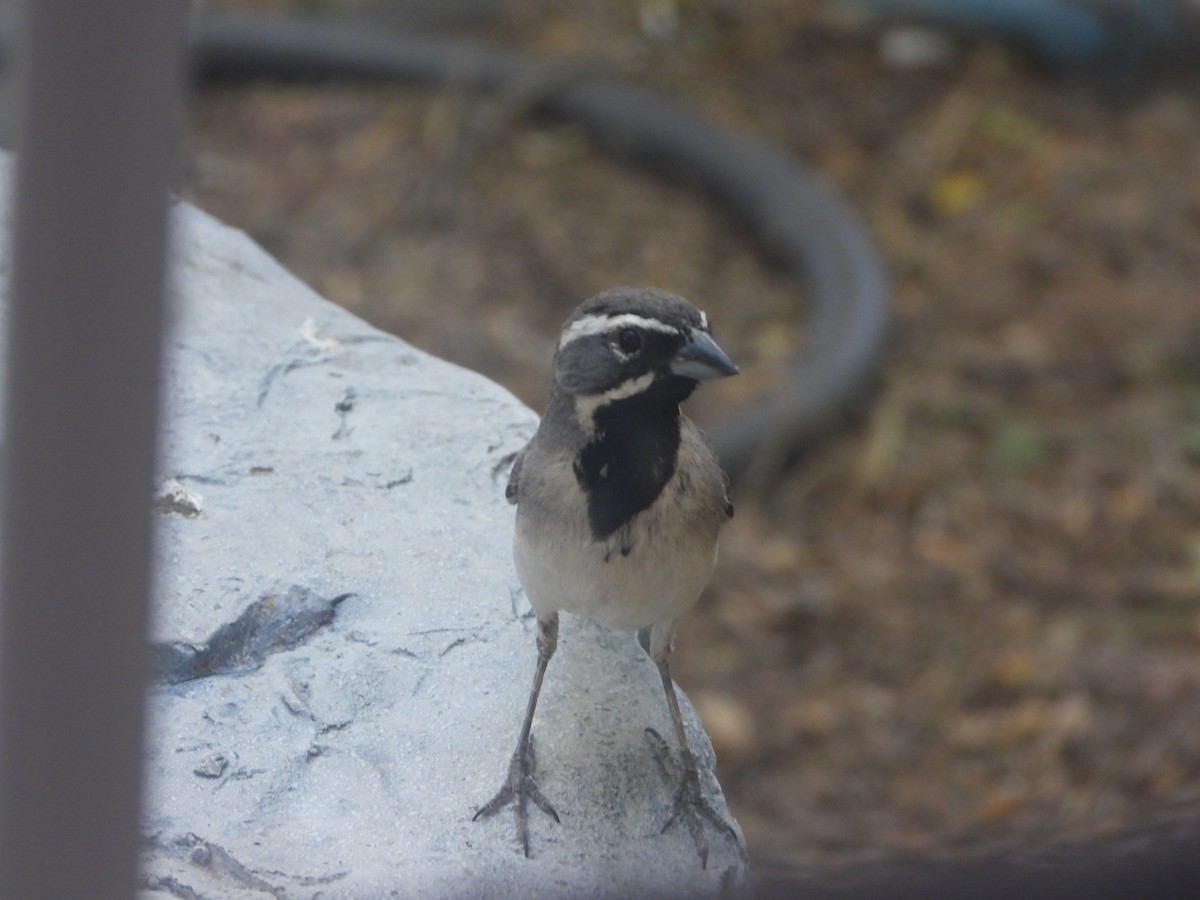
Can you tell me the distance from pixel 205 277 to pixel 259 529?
47.3 inches

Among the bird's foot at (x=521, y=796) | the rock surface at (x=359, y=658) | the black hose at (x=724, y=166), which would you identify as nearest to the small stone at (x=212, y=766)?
the rock surface at (x=359, y=658)

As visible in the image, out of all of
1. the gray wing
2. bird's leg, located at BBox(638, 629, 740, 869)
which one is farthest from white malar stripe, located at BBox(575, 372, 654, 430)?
bird's leg, located at BBox(638, 629, 740, 869)

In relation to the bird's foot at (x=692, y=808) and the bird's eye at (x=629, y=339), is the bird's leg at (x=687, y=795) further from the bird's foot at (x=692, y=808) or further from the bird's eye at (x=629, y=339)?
the bird's eye at (x=629, y=339)

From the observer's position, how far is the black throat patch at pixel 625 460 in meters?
3.44

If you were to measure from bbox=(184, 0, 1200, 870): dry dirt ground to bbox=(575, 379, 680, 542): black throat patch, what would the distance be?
1.88 m

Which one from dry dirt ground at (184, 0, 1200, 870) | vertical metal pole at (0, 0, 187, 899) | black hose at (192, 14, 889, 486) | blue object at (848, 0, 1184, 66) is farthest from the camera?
blue object at (848, 0, 1184, 66)

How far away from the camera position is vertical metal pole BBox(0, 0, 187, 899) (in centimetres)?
118

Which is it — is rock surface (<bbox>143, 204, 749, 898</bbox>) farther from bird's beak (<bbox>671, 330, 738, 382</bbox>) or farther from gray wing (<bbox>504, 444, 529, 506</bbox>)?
bird's beak (<bbox>671, 330, 738, 382</bbox>)

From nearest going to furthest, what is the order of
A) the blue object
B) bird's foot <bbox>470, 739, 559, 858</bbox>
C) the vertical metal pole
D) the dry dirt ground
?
the vertical metal pole < bird's foot <bbox>470, 739, 559, 858</bbox> < the dry dirt ground < the blue object

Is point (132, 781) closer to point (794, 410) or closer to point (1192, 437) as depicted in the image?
point (794, 410)

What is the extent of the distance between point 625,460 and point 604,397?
0.50ft

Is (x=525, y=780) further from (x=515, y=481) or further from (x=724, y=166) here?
(x=724, y=166)

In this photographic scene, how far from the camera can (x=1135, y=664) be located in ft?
20.5

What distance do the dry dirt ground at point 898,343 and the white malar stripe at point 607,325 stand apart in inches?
86.4
